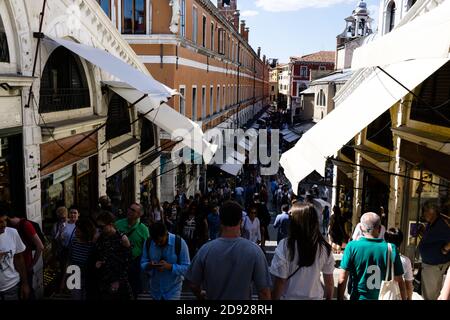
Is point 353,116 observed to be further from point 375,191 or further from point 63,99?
point 63,99

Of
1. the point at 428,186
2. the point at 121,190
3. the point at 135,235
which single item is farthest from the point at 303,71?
the point at 135,235

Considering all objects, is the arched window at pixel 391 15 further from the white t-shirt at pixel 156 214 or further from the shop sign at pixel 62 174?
the shop sign at pixel 62 174

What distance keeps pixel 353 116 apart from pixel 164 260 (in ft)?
14.7

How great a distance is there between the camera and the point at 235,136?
28.9m

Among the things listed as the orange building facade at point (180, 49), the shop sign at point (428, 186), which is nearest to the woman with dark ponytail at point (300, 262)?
the shop sign at point (428, 186)

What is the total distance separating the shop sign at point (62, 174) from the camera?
26.7 ft

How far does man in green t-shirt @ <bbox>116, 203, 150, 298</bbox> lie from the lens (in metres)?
5.59

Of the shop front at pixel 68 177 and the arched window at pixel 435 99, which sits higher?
the arched window at pixel 435 99

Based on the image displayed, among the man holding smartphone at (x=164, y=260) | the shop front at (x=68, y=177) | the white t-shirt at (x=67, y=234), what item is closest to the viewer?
the man holding smartphone at (x=164, y=260)

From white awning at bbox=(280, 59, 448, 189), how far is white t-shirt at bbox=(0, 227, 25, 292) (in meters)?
4.48

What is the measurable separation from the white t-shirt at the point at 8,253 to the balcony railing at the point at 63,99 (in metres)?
3.07

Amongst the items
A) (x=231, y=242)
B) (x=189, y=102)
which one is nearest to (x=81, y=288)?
(x=231, y=242)

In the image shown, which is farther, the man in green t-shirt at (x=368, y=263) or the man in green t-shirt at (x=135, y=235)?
the man in green t-shirt at (x=135, y=235)

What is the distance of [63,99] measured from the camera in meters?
8.53
